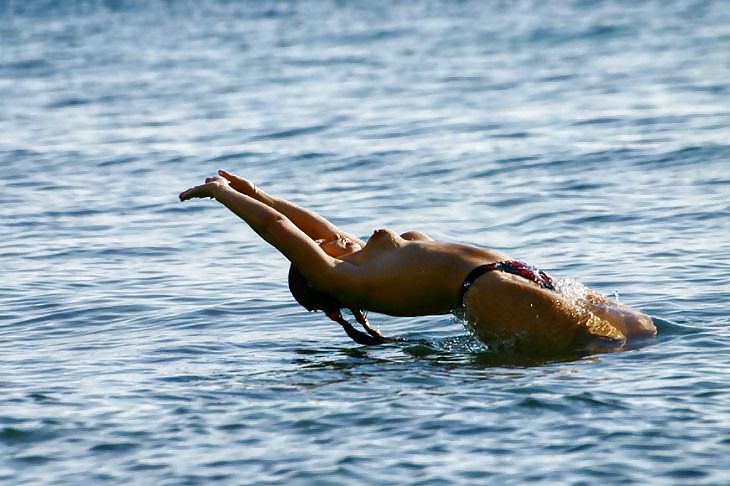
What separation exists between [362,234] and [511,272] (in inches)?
196

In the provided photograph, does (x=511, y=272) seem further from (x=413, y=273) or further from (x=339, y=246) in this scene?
(x=339, y=246)

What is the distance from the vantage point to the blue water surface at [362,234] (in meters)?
7.59

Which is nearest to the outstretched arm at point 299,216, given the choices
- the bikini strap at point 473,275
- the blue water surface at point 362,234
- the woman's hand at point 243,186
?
the woman's hand at point 243,186

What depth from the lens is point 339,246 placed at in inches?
384

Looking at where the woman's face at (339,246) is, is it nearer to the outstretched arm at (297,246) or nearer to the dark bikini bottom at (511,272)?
the outstretched arm at (297,246)

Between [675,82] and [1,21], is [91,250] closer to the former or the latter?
[675,82]

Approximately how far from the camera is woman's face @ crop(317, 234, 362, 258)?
9.70 meters

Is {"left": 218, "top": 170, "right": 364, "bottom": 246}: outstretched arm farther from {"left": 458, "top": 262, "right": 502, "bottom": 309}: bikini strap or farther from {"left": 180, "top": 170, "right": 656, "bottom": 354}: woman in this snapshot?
{"left": 458, "top": 262, "right": 502, "bottom": 309}: bikini strap

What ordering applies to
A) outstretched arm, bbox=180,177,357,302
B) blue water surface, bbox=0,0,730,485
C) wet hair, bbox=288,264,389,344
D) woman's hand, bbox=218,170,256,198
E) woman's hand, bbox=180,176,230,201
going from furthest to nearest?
woman's hand, bbox=218,170,256,198
woman's hand, bbox=180,176,230,201
wet hair, bbox=288,264,389,344
outstretched arm, bbox=180,177,357,302
blue water surface, bbox=0,0,730,485

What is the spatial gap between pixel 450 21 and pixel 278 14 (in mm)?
5966

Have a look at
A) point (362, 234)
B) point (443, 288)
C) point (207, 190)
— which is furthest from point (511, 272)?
point (362, 234)

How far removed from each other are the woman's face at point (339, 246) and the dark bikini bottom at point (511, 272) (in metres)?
1.02

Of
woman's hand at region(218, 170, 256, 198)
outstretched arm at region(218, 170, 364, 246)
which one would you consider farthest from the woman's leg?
woman's hand at region(218, 170, 256, 198)

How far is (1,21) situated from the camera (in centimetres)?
4031
